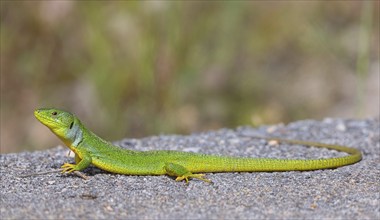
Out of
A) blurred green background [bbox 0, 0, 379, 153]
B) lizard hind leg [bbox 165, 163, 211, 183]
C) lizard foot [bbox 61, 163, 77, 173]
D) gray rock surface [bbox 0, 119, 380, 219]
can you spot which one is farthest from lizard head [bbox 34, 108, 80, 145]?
blurred green background [bbox 0, 0, 379, 153]

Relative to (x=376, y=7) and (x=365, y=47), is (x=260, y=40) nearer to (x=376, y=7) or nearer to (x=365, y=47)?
(x=376, y=7)

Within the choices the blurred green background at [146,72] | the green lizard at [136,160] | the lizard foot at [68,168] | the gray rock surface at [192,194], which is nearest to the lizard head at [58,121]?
the green lizard at [136,160]

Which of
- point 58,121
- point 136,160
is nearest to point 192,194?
point 136,160

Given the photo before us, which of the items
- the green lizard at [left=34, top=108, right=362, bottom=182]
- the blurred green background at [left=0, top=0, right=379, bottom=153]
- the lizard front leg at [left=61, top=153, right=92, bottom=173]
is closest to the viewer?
the lizard front leg at [left=61, top=153, right=92, bottom=173]

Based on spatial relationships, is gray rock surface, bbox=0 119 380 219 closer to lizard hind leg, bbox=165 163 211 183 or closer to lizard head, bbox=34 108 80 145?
lizard hind leg, bbox=165 163 211 183

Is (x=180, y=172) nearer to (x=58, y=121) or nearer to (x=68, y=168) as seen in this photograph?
(x=68, y=168)

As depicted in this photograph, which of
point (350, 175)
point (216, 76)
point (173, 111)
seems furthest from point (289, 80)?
point (350, 175)
